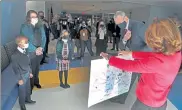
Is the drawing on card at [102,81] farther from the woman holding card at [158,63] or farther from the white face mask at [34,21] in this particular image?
the white face mask at [34,21]

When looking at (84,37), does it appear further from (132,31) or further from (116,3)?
(116,3)

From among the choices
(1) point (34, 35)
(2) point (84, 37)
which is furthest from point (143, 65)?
(2) point (84, 37)

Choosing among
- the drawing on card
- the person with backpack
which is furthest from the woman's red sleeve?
the person with backpack

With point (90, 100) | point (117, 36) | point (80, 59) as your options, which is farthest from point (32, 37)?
point (117, 36)

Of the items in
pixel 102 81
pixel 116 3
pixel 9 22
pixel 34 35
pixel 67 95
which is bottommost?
pixel 67 95

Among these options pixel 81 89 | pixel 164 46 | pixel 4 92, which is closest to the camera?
pixel 164 46

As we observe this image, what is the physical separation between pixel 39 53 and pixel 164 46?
8.84 feet

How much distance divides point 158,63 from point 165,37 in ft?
0.65

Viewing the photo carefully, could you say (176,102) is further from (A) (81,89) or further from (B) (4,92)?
(B) (4,92)

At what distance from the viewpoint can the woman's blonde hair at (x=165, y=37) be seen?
1.60m

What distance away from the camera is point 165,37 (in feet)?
5.26

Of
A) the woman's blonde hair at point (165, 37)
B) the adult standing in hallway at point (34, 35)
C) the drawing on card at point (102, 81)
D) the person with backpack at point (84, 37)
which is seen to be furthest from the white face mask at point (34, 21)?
the person with backpack at point (84, 37)

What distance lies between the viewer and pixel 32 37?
3.84m

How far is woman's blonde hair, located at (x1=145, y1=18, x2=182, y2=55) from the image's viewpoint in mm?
1604
